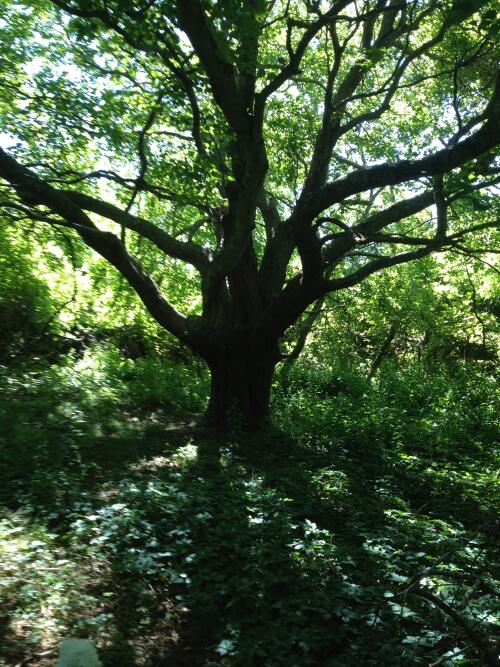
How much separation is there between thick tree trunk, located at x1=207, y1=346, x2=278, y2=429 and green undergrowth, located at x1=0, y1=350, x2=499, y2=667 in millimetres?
470

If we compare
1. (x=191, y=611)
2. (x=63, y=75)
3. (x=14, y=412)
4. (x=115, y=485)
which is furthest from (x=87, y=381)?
(x=191, y=611)

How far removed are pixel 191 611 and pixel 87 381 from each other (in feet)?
20.1

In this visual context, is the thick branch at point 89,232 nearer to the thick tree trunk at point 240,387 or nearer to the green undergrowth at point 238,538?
the thick tree trunk at point 240,387

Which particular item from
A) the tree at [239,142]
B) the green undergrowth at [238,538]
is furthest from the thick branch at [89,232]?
the green undergrowth at [238,538]

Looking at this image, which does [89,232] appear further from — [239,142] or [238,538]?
[238,538]

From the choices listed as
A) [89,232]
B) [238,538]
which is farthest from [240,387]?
[238,538]

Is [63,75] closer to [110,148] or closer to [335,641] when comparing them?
[110,148]

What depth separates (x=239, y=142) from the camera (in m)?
6.73

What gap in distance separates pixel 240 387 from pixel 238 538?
4663 mm

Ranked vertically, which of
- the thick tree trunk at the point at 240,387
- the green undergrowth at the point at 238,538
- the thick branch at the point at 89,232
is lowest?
the green undergrowth at the point at 238,538

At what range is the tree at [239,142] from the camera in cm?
581

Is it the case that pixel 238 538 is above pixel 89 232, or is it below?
below

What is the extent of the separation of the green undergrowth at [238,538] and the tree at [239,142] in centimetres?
220

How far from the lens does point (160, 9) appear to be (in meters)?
5.19
